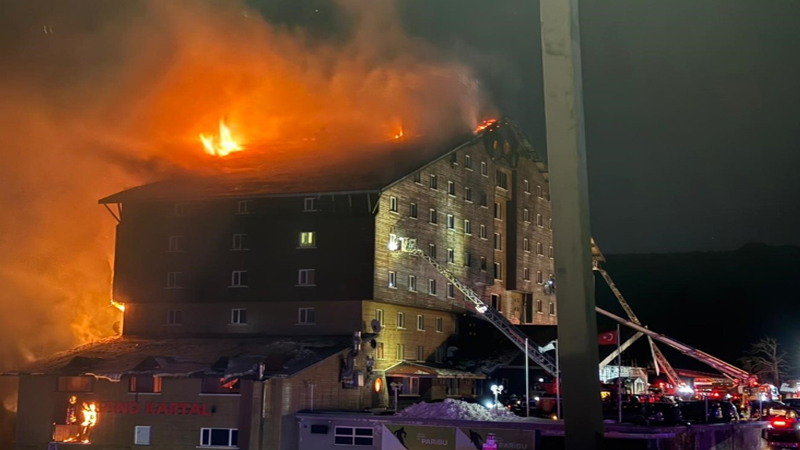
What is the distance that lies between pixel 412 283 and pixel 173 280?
15.6 m

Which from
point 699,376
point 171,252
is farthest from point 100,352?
point 699,376

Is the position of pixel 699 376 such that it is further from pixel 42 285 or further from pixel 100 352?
pixel 42 285

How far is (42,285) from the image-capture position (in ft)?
202

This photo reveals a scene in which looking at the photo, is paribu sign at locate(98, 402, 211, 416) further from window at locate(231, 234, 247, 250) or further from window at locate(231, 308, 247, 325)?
window at locate(231, 234, 247, 250)

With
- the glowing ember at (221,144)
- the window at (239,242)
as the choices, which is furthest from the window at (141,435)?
the glowing ember at (221,144)

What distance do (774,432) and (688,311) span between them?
101551mm

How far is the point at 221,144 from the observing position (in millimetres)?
69688

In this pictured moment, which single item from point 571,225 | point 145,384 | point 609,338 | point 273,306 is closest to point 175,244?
point 273,306

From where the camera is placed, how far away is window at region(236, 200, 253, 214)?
53031 millimetres

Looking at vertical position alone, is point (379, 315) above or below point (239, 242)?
below

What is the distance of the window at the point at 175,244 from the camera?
178ft

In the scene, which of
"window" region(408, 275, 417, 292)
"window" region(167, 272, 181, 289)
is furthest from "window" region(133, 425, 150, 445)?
"window" region(408, 275, 417, 292)

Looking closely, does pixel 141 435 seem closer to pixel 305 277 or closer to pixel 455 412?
pixel 305 277

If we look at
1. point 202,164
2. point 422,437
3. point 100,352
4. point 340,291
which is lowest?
point 422,437
